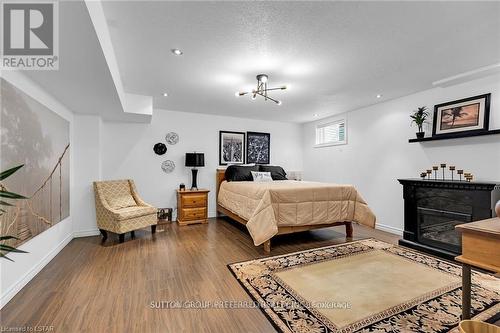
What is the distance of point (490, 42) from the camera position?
2264 millimetres

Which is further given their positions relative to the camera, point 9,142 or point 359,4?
point 9,142

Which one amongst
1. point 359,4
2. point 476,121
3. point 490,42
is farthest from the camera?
point 476,121

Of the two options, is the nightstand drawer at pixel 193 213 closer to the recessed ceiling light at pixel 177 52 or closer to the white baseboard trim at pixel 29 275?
the white baseboard trim at pixel 29 275

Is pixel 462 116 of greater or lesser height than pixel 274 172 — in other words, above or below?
above

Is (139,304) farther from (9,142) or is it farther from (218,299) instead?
(9,142)

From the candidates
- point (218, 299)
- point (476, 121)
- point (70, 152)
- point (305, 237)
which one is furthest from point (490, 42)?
point (70, 152)

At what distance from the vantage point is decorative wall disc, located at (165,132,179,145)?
15.9ft

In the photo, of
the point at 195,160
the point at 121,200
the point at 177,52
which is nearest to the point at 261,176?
the point at 195,160

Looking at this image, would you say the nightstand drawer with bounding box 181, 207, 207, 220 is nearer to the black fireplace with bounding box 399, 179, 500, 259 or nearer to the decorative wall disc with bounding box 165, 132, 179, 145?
the decorative wall disc with bounding box 165, 132, 179, 145

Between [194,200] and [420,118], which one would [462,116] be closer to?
[420,118]

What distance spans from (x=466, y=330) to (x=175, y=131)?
Result: 4929 mm

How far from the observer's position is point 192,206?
4.53 metres

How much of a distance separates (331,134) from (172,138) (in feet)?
12.3

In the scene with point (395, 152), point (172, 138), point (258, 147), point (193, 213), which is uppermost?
point (172, 138)
